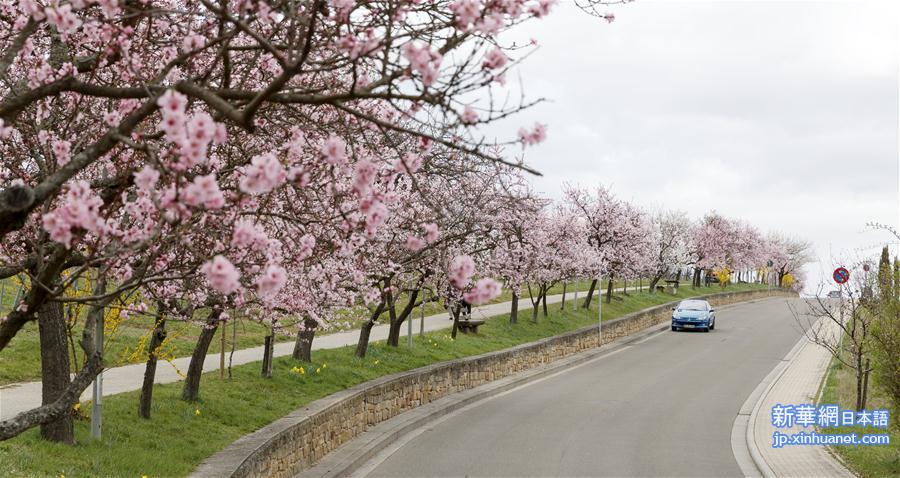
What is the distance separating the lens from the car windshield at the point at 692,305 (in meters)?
40.2

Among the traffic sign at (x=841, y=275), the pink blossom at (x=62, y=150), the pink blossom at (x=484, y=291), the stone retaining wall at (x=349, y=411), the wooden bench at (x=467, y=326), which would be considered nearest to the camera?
the pink blossom at (x=484, y=291)

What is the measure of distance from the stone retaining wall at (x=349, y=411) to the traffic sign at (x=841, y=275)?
28.5ft

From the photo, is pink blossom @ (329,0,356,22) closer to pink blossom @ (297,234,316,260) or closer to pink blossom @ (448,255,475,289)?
Answer: pink blossom @ (297,234,316,260)

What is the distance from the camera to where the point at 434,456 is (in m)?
13.8

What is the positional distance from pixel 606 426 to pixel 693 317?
23753 mm

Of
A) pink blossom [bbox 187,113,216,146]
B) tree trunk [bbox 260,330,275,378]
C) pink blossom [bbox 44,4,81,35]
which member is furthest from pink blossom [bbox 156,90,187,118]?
tree trunk [bbox 260,330,275,378]

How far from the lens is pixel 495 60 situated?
4.92 meters

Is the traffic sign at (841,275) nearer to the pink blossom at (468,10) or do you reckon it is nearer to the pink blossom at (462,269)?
the pink blossom at (462,269)

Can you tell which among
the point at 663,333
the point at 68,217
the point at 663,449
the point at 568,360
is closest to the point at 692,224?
the point at 663,333

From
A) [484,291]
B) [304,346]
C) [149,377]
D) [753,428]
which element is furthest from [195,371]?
[753,428]

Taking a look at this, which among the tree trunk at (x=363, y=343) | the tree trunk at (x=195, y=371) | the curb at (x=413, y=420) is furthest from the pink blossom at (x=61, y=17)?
the tree trunk at (x=363, y=343)

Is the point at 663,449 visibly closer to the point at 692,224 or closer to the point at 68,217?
the point at 68,217

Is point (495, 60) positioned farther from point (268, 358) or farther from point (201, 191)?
point (268, 358)

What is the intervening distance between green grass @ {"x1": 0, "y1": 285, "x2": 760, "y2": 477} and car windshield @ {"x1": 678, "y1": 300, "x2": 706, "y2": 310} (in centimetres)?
2078
